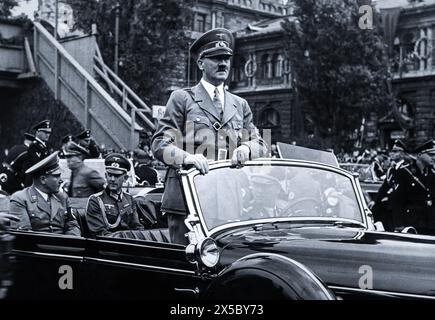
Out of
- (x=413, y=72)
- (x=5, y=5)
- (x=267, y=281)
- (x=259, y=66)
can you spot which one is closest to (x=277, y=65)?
(x=259, y=66)

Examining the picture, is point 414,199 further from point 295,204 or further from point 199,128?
point 295,204

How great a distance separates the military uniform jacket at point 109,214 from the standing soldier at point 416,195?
477 cm

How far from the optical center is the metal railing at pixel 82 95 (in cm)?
1717

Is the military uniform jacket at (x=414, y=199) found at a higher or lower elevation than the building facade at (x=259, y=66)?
lower

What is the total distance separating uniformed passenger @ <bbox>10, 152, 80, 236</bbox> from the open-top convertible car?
38.1 inches

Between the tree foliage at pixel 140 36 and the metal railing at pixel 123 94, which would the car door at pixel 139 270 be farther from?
the tree foliage at pixel 140 36

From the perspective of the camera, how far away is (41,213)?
569 cm

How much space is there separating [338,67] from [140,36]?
10268 millimetres

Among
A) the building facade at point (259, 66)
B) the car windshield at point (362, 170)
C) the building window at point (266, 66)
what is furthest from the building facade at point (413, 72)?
the car windshield at point (362, 170)

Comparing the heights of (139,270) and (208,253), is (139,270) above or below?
below

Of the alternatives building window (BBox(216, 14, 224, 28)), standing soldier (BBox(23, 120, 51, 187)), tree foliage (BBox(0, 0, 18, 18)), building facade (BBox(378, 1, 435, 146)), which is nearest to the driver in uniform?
standing soldier (BBox(23, 120, 51, 187))

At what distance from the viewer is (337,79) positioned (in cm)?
2891

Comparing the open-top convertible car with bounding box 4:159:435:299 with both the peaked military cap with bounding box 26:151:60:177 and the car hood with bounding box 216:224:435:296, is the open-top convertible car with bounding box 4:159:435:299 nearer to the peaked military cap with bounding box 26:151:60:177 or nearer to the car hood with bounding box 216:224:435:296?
the car hood with bounding box 216:224:435:296

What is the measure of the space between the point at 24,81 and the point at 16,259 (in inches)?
645
